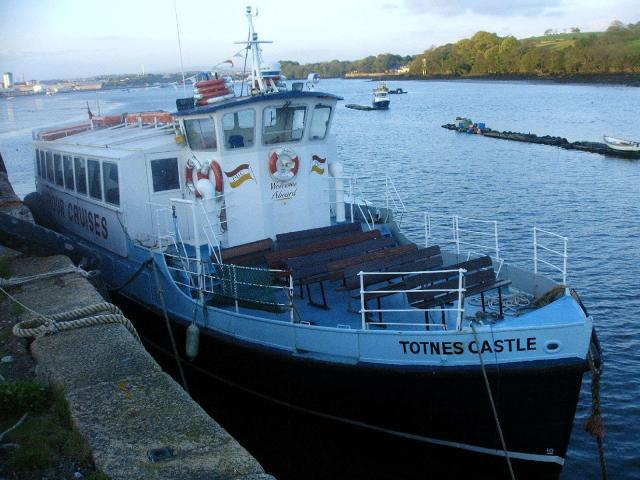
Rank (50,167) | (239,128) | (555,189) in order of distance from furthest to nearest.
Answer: (555,189)
(50,167)
(239,128)

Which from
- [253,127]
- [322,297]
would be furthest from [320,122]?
[322,297]

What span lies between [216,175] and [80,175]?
527 cm

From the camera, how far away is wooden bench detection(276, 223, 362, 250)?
39.5ft

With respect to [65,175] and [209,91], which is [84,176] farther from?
[209,91]

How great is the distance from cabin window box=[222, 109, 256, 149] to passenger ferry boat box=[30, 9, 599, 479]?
27mm

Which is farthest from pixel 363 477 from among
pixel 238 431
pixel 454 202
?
pixel 454 202

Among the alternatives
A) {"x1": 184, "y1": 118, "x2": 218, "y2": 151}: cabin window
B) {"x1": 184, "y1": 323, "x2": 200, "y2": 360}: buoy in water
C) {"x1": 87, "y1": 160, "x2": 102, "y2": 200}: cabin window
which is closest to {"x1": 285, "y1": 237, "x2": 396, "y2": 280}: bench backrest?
{"x1": 184, "y1": 323, "x2": 200, "y2": 360}: buoy in water

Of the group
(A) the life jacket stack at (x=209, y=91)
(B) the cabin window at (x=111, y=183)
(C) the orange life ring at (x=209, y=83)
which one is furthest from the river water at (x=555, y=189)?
(B) the cabin window at (x=111, y=183)

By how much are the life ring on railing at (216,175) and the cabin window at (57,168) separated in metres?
6.88

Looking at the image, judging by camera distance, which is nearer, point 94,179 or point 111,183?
point 111,183

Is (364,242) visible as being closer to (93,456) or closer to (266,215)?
(266,215)

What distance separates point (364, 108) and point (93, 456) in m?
96.5

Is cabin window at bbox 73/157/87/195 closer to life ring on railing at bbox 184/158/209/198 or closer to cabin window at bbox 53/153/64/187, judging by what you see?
cabin window at bbox 53/153/64/187

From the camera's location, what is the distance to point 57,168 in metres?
17.5
